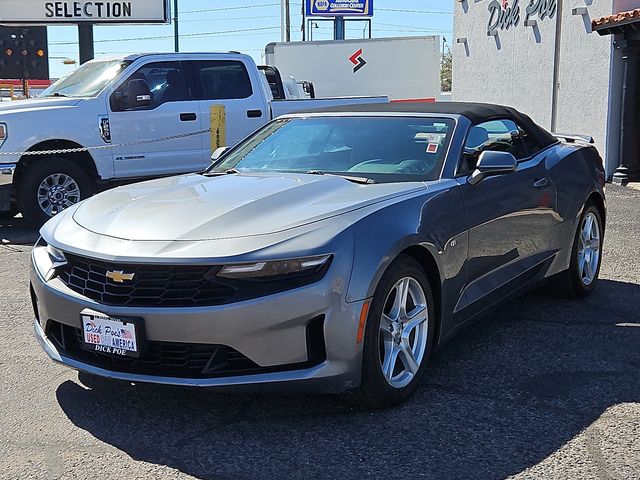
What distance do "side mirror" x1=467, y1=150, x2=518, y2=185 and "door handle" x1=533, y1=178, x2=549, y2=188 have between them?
0.71m

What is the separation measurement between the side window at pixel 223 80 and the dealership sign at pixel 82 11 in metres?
10.8

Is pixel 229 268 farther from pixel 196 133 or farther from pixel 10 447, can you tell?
pixel 196 133

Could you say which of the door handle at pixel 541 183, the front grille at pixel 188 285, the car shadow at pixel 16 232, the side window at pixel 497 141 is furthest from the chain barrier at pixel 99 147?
the front grille at pixel 188 285

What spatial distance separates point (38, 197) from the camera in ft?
31.2

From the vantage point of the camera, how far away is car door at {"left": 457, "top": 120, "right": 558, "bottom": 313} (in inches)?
181

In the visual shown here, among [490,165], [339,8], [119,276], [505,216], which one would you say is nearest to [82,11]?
[505,216]

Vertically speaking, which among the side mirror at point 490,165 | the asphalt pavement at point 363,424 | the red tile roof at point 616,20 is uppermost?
the red tile roof at point 616,20

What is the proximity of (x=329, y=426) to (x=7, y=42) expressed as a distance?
16.1 metres

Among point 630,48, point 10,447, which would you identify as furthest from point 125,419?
point 630,48

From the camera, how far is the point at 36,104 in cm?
951

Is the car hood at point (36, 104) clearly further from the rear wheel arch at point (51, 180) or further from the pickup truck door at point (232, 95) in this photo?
the pickup truck door at point (232, 95)

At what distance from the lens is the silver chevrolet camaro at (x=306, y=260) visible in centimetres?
→ 349

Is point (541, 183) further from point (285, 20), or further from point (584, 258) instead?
point (285, 20)

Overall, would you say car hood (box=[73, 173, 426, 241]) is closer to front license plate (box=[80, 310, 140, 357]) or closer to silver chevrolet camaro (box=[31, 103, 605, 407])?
silver chevrolet camaro (box=[31, 103, 605, 407])
